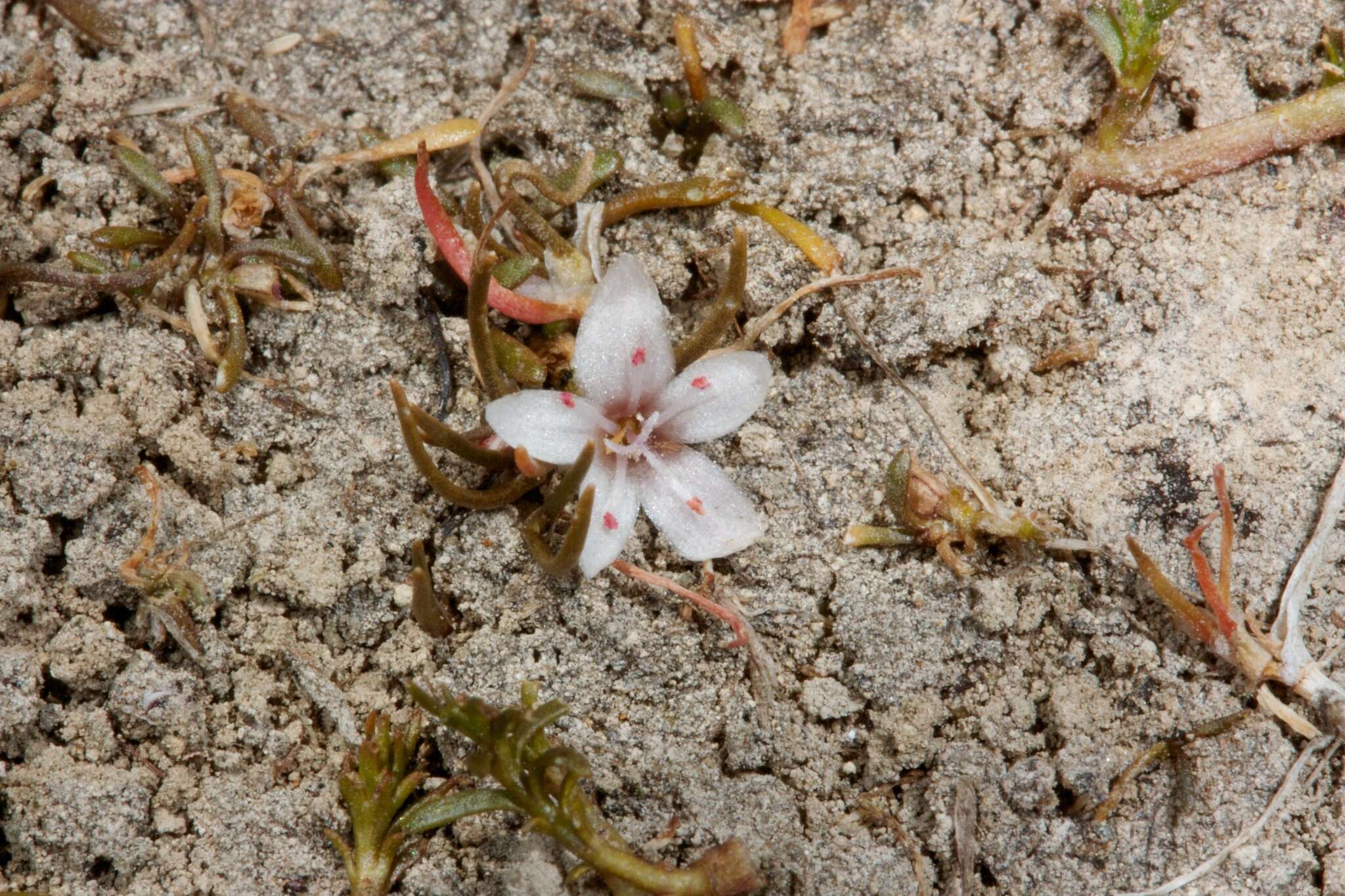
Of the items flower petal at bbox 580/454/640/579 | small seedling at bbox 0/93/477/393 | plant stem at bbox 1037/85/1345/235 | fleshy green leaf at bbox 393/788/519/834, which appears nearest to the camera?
fleshy green leaf at bbox 393/788/519/834

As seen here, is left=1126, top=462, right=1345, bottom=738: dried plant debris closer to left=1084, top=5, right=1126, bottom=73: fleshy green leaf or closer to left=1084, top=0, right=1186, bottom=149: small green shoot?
left=1084, top=0, right=1186, bottom=149: small green shoot

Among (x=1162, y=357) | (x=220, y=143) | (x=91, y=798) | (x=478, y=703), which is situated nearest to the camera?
(x=478, y=703)

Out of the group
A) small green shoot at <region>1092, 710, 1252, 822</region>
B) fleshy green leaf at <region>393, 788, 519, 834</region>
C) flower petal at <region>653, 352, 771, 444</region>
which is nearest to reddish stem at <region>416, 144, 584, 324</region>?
flower petal at <region>653, 352, 771, 444</region>

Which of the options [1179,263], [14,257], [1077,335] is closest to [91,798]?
[14,257]

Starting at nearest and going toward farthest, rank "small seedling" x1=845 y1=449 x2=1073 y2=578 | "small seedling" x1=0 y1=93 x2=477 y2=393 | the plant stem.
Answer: "small seedling" x1=845 y1=449 x2=1073 y2=578 < "small seedling" x1=0 y1=93 x2=477 y2=393 < the plant stem

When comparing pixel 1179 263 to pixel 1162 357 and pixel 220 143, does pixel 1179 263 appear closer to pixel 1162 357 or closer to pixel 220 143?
pixel 1162 357

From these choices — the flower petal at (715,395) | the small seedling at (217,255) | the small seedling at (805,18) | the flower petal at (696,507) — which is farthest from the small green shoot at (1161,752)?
the small seedling at (217,255)

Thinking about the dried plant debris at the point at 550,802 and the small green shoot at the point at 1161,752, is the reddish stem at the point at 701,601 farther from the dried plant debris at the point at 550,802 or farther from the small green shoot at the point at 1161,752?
the small green shoot at the point at 1161,752
